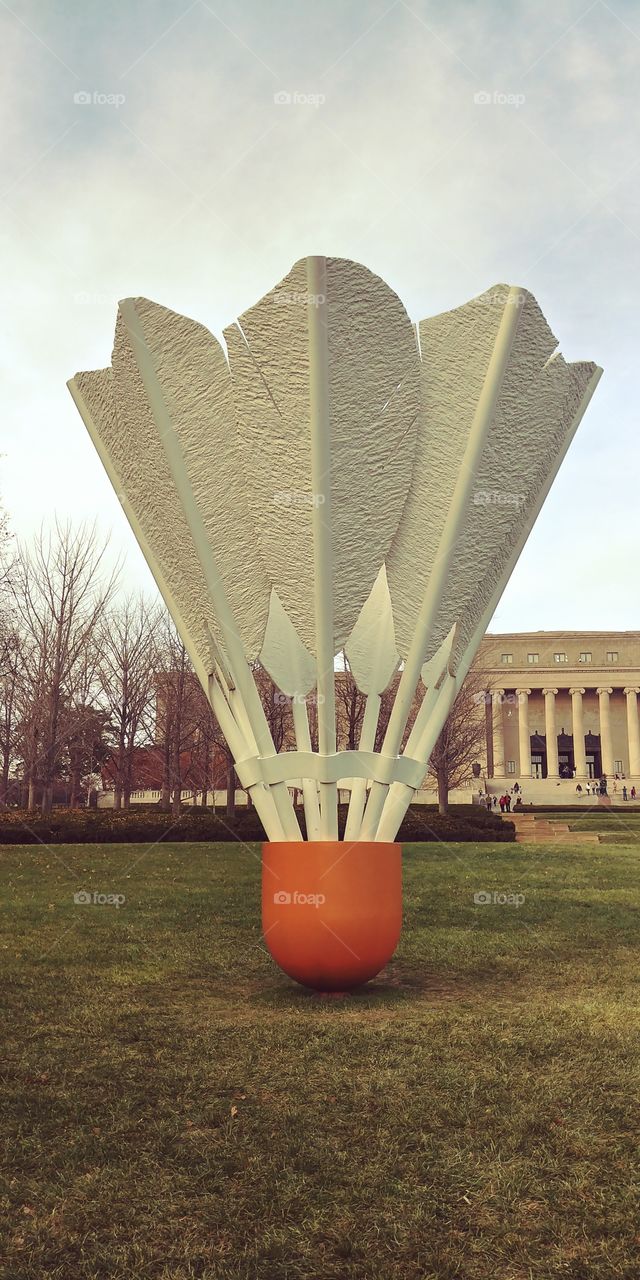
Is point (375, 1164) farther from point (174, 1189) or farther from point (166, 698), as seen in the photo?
point (166, 698)

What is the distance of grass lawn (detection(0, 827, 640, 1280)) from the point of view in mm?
2768

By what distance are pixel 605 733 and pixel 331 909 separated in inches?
2162

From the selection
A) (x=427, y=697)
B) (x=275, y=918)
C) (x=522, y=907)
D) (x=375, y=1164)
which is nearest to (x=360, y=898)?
(x=275, y=918)

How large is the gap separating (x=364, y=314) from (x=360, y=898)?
3.14m

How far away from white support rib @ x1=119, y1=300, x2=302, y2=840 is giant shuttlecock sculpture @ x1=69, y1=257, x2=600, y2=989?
1 cm

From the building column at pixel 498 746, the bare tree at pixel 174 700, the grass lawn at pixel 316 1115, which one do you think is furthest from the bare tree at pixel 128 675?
the building column at pixel 498 746

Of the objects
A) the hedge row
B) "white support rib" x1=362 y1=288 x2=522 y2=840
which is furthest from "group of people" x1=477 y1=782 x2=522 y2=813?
"white support rib" x1=362 y1=288 x2=522 y2=840

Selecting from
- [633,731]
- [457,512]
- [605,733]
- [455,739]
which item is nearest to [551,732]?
[605,733]

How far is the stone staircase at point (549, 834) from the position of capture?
18.9m

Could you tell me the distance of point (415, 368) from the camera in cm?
571

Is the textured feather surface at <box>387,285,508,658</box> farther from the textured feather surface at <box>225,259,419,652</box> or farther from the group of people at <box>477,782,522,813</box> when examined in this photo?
the group of people at <box>477,782,522,813</box>

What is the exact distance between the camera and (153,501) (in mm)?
6266

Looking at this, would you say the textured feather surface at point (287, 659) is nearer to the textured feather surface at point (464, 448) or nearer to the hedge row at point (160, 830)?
the textured feather surface at point (464, 448)

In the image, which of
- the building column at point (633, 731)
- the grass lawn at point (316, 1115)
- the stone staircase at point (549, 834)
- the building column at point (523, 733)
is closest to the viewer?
the grass lawn at point (316, 1115)
